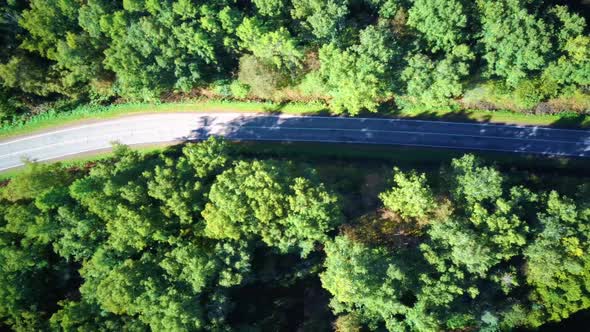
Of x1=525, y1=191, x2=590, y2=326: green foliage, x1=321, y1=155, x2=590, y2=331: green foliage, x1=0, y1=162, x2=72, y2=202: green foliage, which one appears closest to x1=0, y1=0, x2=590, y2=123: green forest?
x1=0, y1=162, x2=72, y2=202: green foliage

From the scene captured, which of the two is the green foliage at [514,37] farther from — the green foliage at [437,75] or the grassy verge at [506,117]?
the grassy verge at [506,117]

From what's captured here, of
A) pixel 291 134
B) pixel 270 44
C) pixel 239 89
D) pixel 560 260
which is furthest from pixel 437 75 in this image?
pixel 239 89

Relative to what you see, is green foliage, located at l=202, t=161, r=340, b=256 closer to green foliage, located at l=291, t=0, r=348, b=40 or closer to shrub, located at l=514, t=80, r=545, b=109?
green foliage, located at l=291, t=0, r=348, b=40

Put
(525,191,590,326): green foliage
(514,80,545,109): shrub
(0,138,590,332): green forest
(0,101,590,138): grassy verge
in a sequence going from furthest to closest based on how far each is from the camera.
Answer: (0,101,590,138): grassy verge < (514,80,545,109): shrub < (0,138,590,332): green forest < (525,191,590,326): green foliage

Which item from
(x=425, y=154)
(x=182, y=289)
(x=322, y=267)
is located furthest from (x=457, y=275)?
(x=182, y=289)

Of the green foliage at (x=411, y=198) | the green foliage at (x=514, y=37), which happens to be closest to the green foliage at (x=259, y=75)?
the green foliage at (x=411, y=198)
